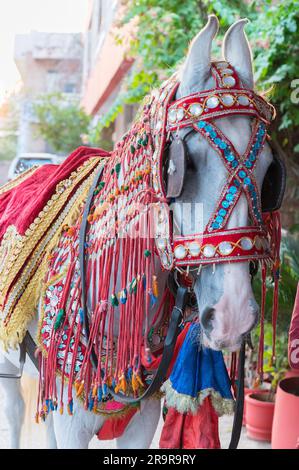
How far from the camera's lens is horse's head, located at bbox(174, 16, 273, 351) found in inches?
62.4

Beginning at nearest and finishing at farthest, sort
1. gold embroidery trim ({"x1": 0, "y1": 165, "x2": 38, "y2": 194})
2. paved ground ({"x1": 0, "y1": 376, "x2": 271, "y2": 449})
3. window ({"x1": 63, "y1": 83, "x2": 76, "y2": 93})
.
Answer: gold embroidery trim ({"x1": 0, "y1": 165, "x2": 38, "y2": 194})
paved ground ({"x1": 0, "y1": 376, "x2": 271, "y2": 449})
window ({"x1": 63, "y1": 83, "x2": 76, "y2": 93})

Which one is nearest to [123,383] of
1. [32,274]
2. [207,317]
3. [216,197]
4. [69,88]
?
[207,317]

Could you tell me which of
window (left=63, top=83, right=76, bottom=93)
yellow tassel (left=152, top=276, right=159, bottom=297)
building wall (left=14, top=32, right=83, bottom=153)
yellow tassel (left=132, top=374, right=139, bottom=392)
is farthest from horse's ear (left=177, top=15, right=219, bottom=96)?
window (left=63, top=83, right=76, bottom=93)

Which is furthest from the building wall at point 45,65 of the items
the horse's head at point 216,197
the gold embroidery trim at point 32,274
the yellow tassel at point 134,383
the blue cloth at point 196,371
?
the horse's head at point 216,197

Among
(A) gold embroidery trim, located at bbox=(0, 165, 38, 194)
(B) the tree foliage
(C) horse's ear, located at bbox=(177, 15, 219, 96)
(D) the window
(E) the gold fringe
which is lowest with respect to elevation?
(E) the gold fringe

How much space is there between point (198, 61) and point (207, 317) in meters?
0.74

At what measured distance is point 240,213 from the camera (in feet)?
5.27

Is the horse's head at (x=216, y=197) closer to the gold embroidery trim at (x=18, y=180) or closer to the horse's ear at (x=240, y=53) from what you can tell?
the horse's ear at (x=240, y=53)

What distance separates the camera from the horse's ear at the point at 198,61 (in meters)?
1.66

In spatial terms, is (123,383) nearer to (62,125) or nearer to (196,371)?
(196,371)

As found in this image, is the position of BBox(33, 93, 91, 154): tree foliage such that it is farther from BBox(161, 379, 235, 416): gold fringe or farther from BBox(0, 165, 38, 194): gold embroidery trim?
BBox(161, 379, 235, 416): gold fringe

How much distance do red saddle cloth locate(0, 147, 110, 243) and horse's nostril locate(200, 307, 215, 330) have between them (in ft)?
3.03
